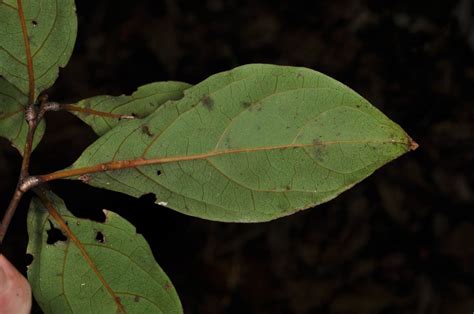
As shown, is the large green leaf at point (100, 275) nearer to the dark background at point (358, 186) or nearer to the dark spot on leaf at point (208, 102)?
the dark spot on leaf at point (208, 102)

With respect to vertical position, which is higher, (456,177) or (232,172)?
(232,172)

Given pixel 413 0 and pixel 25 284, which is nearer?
pixel 25 284

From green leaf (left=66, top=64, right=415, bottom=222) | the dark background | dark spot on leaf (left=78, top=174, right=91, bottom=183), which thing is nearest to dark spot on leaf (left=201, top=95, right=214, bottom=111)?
green leaf (left=66, top=64, right=415, bottom=222)

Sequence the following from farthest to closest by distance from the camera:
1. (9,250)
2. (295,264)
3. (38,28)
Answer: (295,264) < (9,250) < (38,28)

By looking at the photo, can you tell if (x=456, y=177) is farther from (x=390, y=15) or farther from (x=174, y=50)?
(x=174, y=50)

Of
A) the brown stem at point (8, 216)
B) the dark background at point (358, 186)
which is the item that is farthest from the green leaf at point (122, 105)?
the dark background at point (358, 186)

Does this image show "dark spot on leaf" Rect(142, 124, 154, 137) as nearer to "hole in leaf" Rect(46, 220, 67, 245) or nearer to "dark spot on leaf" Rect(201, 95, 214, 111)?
"dark spot on leaf" Rect(201, 95, 214, 111)

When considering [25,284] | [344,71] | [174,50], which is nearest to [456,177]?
[344,71]
